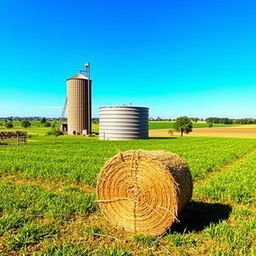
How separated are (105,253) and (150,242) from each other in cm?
116

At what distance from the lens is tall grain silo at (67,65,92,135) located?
67562 millimetres

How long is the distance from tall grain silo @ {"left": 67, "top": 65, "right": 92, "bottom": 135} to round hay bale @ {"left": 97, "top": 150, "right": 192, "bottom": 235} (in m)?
58.6

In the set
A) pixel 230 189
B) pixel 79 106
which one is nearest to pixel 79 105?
pixel 79 106

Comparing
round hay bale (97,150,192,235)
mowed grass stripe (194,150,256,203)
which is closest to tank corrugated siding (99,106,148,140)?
mowed grass stripe (194,150,256,203)

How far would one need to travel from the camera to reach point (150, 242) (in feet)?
23.9

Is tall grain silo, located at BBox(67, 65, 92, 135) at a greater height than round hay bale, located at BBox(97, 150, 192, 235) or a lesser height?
greater

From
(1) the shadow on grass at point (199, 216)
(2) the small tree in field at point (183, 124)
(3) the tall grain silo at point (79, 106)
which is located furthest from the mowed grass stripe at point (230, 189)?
(2) the small tree in field at point (183, 124)

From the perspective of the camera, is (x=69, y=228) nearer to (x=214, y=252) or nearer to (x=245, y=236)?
(x=214, y=252)

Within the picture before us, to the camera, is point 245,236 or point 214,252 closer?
point 214,252

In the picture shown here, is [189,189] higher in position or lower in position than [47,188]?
higher

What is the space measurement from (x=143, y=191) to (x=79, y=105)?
61.0 metres

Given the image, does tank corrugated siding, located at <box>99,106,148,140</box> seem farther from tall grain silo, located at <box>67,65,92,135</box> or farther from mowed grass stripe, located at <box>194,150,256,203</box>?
mowed grass stripe, located at <box>194,150,256,203</box>

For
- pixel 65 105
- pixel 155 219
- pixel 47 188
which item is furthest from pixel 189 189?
pixel 65 105

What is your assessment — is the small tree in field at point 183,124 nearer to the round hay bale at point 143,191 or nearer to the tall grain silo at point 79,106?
the tall grain silo at point 79,106
